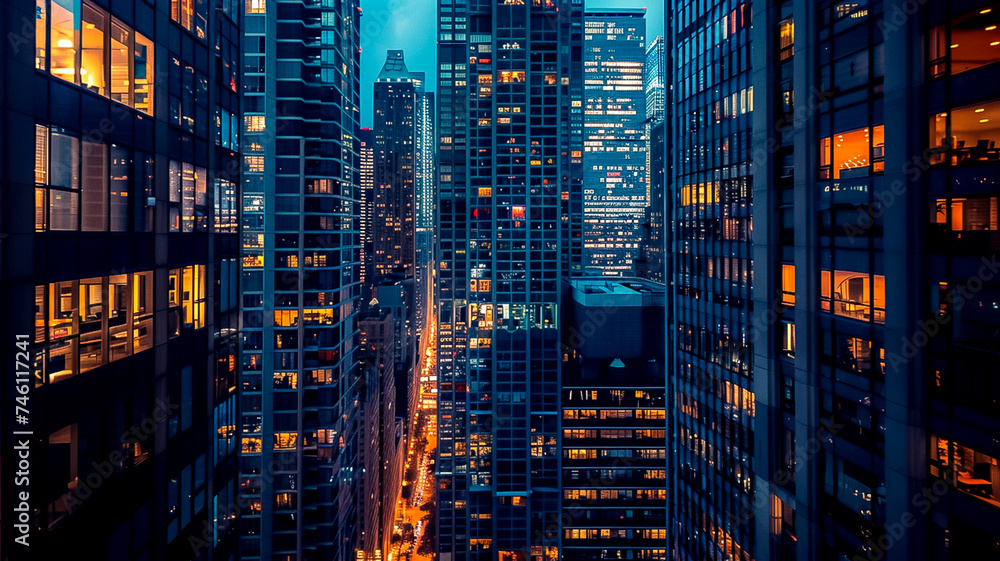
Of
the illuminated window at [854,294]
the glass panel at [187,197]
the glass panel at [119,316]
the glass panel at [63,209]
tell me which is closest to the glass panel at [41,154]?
the glass panel at [63,209]

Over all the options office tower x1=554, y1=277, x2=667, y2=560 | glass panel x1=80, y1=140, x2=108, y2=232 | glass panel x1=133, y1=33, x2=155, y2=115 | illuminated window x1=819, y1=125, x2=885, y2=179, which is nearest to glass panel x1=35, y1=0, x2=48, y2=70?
glass panel x1=80, y1=140, x2=108, y2=232

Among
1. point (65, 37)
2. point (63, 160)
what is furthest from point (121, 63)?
point (63, 160)

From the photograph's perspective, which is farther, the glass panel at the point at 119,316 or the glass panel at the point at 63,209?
the glass panel at the point at 119,316

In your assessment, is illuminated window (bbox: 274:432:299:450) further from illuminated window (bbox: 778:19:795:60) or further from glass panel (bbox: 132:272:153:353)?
illuminated window (bbox: 778:19:795:60)

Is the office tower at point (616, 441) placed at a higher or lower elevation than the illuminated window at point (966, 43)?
lower

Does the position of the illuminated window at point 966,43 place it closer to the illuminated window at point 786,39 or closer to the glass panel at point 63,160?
the illuminated window at point 786,39

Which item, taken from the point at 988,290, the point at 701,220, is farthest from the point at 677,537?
the point at 988,290
